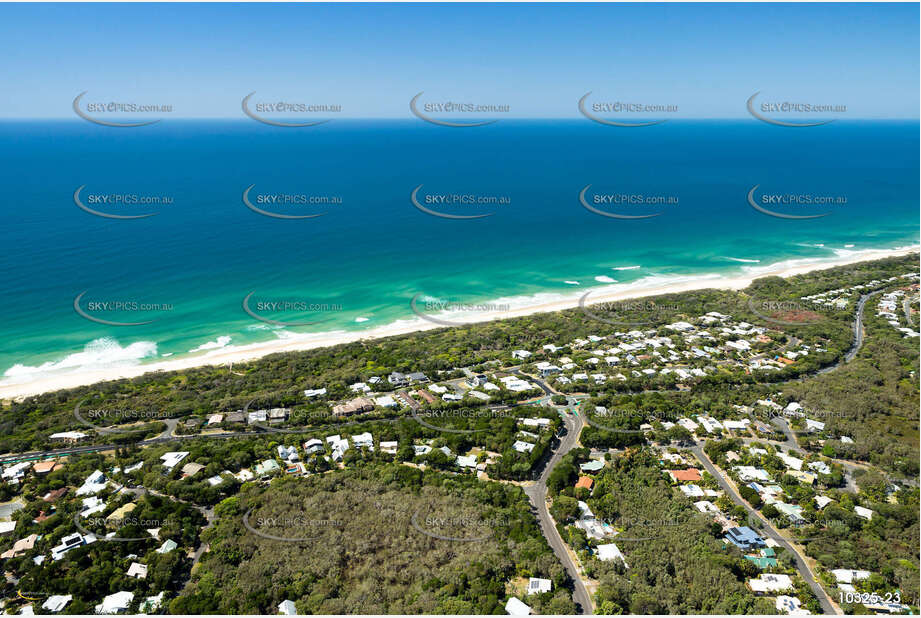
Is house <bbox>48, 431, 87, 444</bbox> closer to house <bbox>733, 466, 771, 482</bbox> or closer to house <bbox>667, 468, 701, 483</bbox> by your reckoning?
house <bbox>667, 468, 701, 483</bbox>

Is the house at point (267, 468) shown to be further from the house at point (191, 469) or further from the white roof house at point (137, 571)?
the white roof house at point (137, 571)

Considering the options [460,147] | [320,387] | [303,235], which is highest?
[460,147]

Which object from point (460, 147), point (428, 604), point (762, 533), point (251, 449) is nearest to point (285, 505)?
point (251, 449)

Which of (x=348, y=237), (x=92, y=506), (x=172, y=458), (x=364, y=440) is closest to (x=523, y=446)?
(x=364, y=440)

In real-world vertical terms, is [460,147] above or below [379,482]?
above

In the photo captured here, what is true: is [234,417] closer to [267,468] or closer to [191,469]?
[191,469]

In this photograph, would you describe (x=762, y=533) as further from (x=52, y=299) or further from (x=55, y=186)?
(x=55, y=186)

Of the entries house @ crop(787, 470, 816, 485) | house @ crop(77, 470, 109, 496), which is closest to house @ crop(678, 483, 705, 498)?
house @ crop(787, 470, 816, 485)
